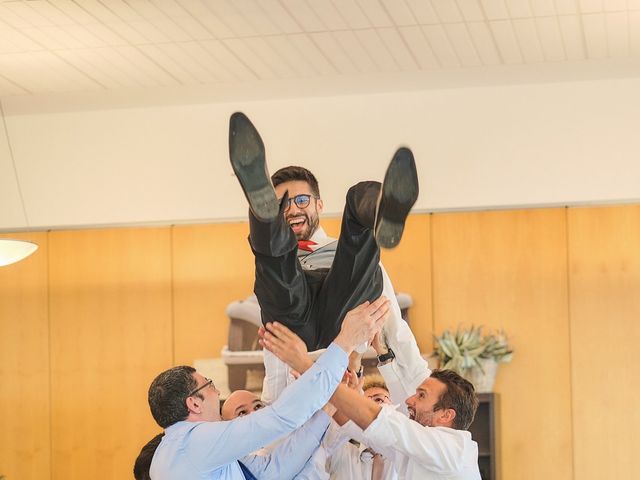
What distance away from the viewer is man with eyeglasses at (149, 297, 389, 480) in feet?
10.6

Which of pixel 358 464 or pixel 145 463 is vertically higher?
pixel 145 463

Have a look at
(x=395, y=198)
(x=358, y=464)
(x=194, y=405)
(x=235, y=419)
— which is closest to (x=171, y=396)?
(x=194, y=405)

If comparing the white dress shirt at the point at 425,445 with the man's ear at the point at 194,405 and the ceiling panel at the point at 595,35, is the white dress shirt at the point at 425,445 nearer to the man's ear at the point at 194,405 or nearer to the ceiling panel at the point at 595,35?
the man's ear at the point at 194,405

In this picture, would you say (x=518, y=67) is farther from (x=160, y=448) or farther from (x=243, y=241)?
(x=160, y=448)

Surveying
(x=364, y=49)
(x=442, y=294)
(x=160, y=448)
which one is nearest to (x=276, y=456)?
(x=160, y=448)

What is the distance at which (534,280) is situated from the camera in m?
6.67

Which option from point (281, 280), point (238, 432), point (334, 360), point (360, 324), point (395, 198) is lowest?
point (238, 432)

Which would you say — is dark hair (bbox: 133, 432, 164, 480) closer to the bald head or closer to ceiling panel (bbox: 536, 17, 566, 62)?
the bald head

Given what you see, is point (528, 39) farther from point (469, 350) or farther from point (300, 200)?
point (300, 200)

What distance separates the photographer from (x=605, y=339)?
21.6 feet

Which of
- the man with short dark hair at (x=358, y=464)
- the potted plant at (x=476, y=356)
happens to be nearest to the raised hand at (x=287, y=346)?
the man with short dark hair at (x=358, y=464)

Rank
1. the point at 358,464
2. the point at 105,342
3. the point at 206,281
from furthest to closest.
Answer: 1. the point at 105,342
2. the point at 206,281
3. the point at 358,464

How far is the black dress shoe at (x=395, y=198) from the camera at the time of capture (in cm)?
290

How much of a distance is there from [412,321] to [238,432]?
357cm
